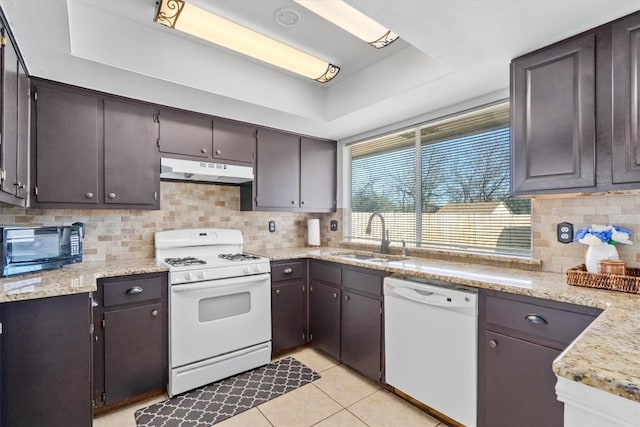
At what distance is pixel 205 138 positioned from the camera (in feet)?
9.07

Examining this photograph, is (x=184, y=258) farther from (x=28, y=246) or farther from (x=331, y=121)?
(x=331, y=121)

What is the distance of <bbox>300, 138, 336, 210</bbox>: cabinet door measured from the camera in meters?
3.48

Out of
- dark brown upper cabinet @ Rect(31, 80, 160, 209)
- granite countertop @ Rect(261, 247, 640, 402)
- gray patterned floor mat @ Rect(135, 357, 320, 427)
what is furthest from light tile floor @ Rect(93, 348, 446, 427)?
dark brown upper cabinet @ Rect(31, 80, 160, 209)

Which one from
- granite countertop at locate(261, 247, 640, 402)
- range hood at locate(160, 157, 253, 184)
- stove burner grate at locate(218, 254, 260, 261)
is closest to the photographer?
granite countertop at locate(261, 247, 640, 402)

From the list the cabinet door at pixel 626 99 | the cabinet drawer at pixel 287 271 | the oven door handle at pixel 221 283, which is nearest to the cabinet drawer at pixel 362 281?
the cabinet drawer at pixel 287 271

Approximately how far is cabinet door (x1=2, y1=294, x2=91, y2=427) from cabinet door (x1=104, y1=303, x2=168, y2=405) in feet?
1.38

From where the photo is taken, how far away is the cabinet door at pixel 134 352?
2.05 metres

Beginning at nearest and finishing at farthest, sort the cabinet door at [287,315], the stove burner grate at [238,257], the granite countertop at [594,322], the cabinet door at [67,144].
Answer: the granite countertop at [594,322], the cabinet door at [67,144], the stove burner grate at [238,257], the cabinet door at [287,315]

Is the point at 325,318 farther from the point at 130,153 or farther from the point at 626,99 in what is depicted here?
the point at 626,99

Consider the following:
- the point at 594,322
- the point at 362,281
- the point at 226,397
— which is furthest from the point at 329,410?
the point at 594,322

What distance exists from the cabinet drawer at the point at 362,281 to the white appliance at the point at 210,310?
685 millimetres

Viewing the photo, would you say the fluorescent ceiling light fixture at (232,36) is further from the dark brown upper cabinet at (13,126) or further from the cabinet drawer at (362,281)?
the cabinet drawer at (362,281)

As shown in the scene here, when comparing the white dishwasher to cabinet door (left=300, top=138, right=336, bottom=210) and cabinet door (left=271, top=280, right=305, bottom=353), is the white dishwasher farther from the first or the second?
cabinet door (left=300, top=138, right=336, bottom=210)

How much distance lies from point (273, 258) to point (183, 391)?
1.18 m
